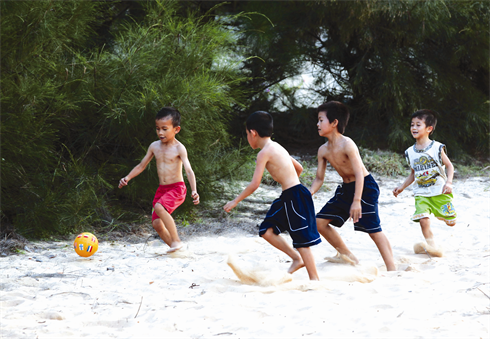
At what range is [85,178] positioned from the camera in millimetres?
4504

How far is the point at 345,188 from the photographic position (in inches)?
140

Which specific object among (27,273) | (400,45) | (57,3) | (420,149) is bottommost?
(27,273)

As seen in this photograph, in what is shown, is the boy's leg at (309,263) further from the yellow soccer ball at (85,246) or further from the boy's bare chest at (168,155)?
the yellow soccer ball at (85,246)

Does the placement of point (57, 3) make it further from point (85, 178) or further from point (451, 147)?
point (451, 147)

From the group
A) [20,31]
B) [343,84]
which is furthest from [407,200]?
[20,31]

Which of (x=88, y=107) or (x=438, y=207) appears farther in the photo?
(x=88, y=107)

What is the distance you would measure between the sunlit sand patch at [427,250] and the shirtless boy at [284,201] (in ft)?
4.20

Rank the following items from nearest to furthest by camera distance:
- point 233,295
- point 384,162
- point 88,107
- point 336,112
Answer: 1. point 233,295
2. point 336,112
3. point 88,107
4. point 384,162

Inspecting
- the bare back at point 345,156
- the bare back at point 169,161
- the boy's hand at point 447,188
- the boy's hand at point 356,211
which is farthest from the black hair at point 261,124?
the boy's hand at point 447,188

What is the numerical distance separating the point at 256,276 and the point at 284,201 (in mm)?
512

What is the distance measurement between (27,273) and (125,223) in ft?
5.10

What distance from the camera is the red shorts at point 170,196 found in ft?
13.0

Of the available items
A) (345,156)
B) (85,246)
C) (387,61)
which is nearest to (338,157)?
(345,156)

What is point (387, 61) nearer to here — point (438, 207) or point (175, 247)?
point (438, 207)
